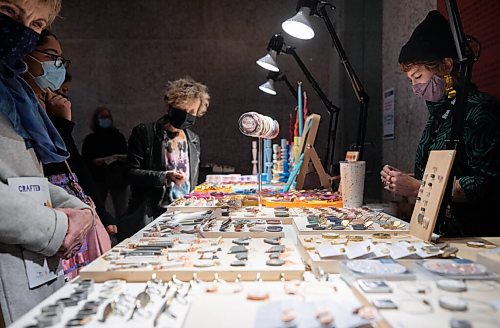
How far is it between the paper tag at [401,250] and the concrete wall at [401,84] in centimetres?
260

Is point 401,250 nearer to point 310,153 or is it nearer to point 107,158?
point 310,153

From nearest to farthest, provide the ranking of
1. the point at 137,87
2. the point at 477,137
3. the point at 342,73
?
the point at 477,137 < the point at 342,73 < the point at 137,87

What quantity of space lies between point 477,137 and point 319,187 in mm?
1387

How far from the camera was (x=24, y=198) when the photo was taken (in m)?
1.29

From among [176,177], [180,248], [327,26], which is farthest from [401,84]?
[180,248]

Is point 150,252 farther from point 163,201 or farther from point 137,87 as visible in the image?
point 137,87

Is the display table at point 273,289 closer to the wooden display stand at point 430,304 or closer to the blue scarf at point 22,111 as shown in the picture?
the wooden display stand at point 430,304

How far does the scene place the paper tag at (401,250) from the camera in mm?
1187

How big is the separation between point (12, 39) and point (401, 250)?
1.38 meters

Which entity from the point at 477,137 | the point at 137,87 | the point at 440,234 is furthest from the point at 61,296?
the point at 137,87

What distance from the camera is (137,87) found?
5.93 m

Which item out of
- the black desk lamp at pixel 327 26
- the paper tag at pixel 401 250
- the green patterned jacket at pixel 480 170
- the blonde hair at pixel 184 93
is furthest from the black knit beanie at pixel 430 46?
the blonde hair at pixel 184 93

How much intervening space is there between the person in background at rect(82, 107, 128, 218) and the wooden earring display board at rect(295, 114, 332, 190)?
91.7 inches

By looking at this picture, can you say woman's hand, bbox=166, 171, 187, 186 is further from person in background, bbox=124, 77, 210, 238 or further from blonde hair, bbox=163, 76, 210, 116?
blonde hair, bbox=163, 76, 210, 116
